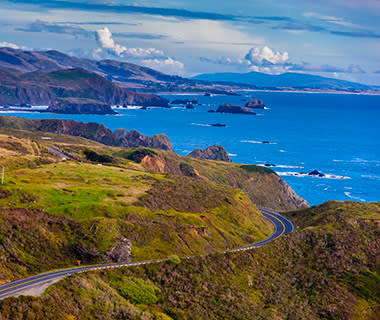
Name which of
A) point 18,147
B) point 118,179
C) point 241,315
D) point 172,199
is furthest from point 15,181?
point 18,147

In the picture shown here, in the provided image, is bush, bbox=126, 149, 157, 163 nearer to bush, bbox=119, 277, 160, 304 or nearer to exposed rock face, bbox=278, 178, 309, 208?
exposed rock face, bbox=278, 178, 309, 208

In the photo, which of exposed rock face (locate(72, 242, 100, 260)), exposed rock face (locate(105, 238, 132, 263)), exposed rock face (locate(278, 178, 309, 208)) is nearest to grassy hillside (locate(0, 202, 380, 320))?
exposed rock face (locate(105, 238, 132, 263))

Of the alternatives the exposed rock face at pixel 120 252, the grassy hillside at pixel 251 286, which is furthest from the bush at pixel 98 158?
the exposed rock face at pixel 120 252

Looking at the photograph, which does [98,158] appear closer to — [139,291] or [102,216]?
[102,216]

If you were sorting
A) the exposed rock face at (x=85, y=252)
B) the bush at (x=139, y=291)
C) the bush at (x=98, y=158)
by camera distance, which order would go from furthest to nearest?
the bush at (x=98, y=158) → the exposed rock face at (x=85, y=252) → the bush at (x=139, y=291)

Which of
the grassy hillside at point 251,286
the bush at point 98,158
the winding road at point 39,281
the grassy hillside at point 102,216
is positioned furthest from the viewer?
the bush at point 98,158

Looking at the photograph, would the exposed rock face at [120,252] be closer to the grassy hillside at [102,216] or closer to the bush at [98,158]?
the grassy hillside at [102,216]
